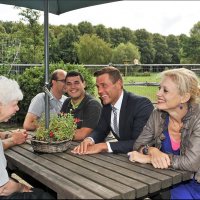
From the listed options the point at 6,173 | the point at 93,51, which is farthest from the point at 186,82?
the point at 93,51

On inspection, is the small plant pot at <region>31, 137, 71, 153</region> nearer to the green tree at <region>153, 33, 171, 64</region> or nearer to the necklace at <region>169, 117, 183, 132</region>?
the necklace at <region>169, 117, 183, 132</region>

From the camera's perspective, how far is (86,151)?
247 centimetres

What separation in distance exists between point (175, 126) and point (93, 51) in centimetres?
5909

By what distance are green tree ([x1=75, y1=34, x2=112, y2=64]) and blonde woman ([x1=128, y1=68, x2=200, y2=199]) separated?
56537 mm

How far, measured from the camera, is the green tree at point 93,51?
194 ft

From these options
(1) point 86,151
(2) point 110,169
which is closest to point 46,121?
(1) point 86,151

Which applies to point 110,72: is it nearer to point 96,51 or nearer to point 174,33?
point 96,51

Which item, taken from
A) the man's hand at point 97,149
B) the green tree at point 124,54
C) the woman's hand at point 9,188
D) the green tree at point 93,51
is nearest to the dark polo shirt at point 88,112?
the man's hand at point 97,149

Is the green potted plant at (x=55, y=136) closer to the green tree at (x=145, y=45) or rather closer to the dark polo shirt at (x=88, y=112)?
the dark polo shirt at (x=88, y=112)

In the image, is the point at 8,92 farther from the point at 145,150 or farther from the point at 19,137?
the point at 145,150

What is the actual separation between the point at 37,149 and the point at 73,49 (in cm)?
5550

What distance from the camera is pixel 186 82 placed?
92.7 inches

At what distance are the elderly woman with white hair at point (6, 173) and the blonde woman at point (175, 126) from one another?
0.71m

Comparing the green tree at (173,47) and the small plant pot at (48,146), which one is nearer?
the small plant pot at (48,146)
